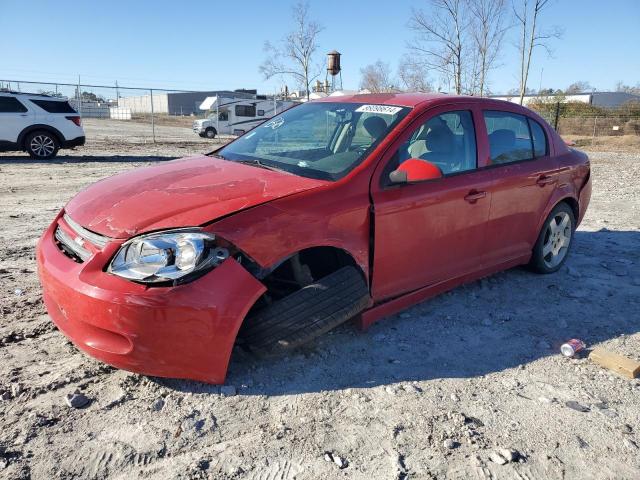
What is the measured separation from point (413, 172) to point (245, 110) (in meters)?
28.6

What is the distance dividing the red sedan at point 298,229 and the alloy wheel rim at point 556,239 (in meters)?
0.17

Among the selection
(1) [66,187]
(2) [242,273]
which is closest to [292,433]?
(2) [242,273]

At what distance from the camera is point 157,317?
2516 mm

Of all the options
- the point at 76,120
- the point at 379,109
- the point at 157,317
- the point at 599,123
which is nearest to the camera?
the point at 157,317

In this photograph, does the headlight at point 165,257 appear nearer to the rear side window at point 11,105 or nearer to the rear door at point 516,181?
the rear door at point 516,181

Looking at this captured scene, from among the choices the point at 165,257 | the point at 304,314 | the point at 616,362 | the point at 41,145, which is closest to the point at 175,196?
the point at 165,257

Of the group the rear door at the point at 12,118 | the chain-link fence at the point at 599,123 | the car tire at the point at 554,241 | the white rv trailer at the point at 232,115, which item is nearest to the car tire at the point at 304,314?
the car tire at the point at 554,241

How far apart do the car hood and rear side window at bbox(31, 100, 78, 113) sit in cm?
1197

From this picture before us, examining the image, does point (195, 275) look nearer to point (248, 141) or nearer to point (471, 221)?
point (248, 141)

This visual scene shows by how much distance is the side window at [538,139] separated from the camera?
462cm

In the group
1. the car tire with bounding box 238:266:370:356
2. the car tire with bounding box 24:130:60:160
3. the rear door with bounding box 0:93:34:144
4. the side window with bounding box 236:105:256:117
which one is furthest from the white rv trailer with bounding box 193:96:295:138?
the car tire with bounding box 238:266:370:356

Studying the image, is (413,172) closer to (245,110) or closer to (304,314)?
(304,314)

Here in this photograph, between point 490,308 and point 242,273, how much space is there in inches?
92.5

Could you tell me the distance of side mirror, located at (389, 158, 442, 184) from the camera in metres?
3.30
